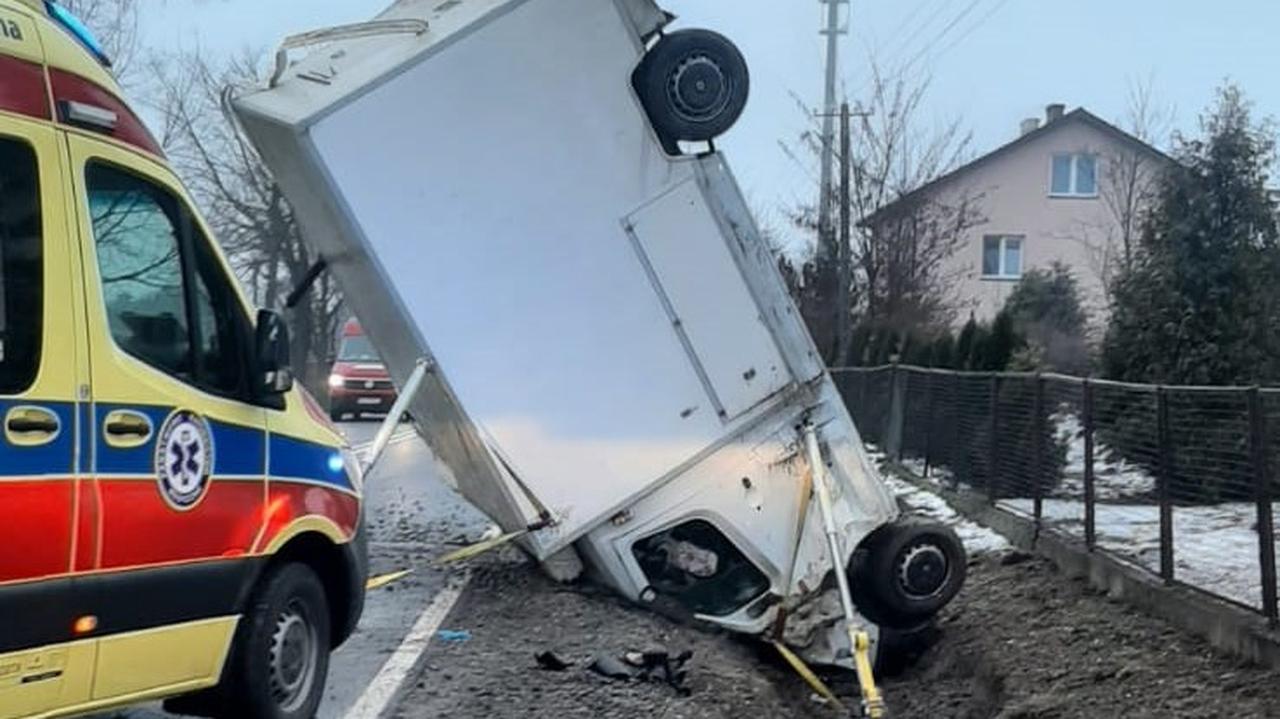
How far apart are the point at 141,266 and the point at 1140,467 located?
20.6 feet

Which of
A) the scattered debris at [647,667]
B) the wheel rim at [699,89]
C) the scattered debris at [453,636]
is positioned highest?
the wheel rim at [699,89]

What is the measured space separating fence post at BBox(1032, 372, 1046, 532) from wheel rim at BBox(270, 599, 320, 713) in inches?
250

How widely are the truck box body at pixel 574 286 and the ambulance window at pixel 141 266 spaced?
2404 mm

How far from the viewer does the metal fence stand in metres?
7.24

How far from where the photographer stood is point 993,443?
40.6 ft

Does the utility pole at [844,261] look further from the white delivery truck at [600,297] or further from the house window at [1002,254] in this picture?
the house window at [1002,254]

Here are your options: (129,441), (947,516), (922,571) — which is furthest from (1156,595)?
(129,441)

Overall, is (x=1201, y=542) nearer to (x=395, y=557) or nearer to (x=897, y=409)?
(x=395, y=557)

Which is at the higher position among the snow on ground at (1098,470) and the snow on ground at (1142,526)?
the snow on ground at (1098,470)

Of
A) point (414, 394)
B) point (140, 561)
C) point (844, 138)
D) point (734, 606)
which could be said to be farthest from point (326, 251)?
point (844, 138)

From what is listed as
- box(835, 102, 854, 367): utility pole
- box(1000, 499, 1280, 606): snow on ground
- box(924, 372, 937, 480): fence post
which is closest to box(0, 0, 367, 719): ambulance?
box(1000, 499, 1280, 606): snow on ground

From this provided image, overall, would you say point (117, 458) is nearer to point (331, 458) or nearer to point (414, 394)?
point (331, 458)

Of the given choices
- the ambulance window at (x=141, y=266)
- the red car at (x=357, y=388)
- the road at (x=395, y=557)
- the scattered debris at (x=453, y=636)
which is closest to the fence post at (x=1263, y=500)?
the scattered debris at (x=453, y=636)

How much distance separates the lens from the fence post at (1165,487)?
809cm
